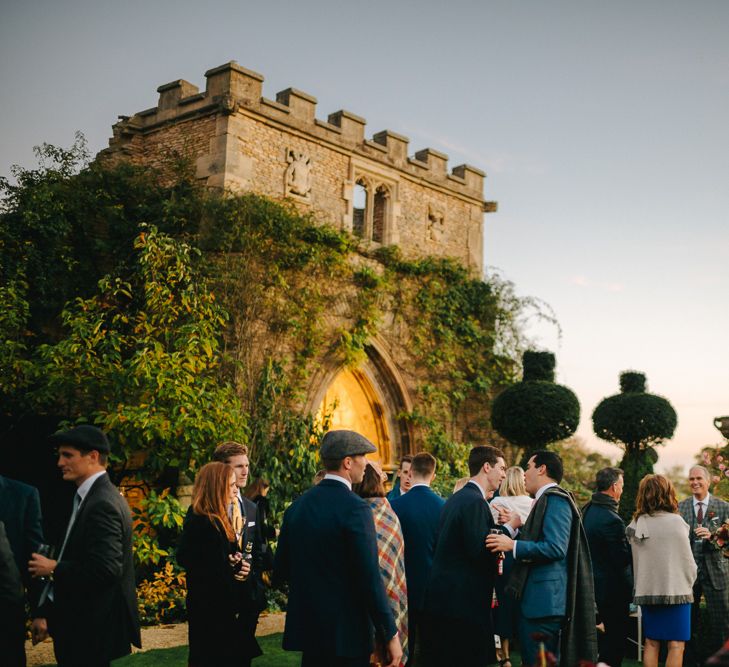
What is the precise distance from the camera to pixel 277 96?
14.2 m

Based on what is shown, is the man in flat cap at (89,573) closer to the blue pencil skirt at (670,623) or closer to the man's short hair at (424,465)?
the man's short hair at (424,465)

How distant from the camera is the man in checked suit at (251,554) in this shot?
15.8 feet

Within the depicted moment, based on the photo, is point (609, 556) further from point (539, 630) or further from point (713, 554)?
point (539, 630)

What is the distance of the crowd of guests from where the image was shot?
379 cm

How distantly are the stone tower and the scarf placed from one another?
353 inches

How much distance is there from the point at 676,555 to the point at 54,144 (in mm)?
11060

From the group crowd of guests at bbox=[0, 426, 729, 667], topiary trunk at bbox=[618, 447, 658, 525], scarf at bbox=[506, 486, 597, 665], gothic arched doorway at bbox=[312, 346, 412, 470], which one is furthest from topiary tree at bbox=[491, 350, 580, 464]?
scarf at bbox=[506, 486, 597, 665]

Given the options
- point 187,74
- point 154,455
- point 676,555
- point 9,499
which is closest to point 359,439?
point 9,499

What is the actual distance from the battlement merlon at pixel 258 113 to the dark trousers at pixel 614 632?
32.5 ft

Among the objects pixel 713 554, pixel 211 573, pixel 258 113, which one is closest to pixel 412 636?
pixel 211 573

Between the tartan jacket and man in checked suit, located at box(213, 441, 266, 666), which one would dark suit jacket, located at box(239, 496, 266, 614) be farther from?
the tartan jacket

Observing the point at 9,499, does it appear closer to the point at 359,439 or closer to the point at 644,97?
the point at 359,439

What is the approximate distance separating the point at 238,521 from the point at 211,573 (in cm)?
59

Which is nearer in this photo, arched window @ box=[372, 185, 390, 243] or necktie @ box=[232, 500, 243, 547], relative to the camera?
necktie @ box=[232, 500, 243, 547]
